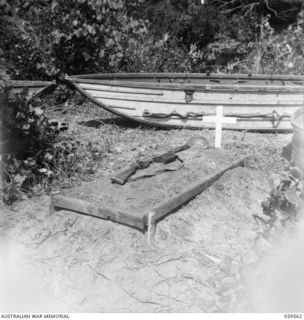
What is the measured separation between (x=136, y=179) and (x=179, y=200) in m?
0.54

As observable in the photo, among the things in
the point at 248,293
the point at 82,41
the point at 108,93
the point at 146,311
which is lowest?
the point at 146,311

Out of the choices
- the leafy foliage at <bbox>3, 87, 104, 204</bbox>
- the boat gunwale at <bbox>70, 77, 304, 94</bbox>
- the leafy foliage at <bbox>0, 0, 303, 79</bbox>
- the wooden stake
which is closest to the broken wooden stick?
the wooden stake

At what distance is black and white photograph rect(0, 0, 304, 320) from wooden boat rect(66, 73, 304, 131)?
0.02 meters

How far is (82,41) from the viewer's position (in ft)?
27.9

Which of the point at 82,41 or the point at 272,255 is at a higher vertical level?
the point at 82,41

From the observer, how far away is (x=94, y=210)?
4191 mm

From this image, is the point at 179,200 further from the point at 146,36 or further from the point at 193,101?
the point at 146,36

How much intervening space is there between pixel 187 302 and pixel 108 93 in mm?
4362

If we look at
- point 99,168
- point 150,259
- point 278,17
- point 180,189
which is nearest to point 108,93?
point 99,168

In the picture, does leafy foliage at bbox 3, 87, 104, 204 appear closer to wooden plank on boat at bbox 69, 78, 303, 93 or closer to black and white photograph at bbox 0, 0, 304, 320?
black and white photograph at bbox 0, 0, 304, 320

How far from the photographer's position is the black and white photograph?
343cm

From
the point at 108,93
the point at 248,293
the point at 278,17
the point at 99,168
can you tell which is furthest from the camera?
the point at 278,17

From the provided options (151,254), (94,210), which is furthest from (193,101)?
(151,254)

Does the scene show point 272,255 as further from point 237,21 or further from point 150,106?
point 237,21
